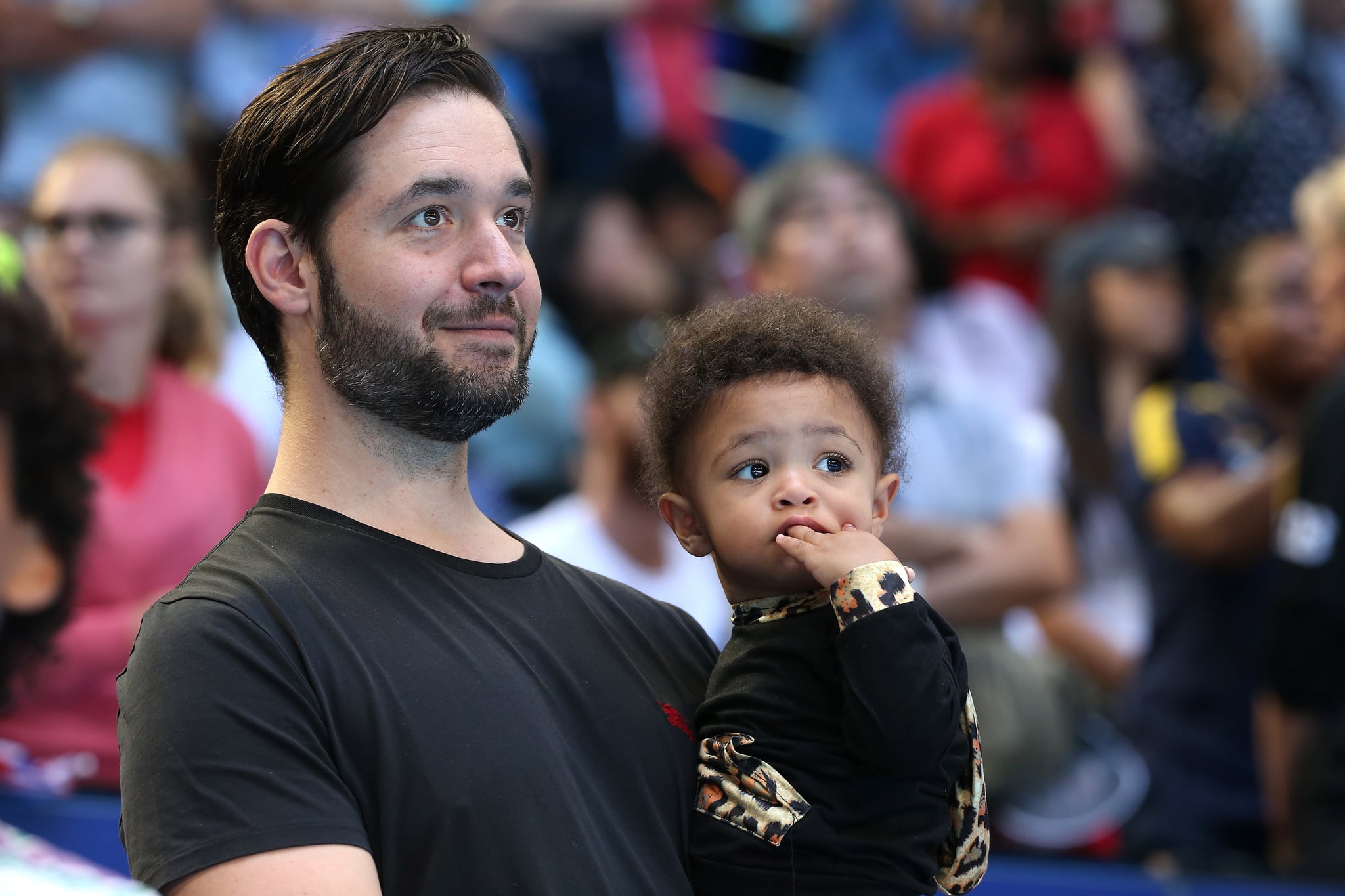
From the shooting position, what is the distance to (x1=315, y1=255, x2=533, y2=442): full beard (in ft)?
6.96

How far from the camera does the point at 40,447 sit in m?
3.47

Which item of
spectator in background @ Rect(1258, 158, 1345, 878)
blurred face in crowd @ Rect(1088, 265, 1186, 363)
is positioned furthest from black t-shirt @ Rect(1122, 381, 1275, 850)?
blurred face in crowd @ Rect(1088, 265, 1186, 363)

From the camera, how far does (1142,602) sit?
5.57 m

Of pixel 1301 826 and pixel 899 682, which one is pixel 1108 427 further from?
pixel 899 682

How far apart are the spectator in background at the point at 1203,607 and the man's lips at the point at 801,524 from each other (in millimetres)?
2494

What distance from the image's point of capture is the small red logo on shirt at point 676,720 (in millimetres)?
2240

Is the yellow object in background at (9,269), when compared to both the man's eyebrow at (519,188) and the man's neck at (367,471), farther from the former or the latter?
the man's eyebrow at (519,188)

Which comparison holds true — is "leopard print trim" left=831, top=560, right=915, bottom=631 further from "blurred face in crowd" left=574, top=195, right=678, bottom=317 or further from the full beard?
"blurred face in crowd" left=574, top=195, right=678, bottom=317

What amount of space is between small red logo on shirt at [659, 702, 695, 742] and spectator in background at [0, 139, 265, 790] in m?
1.99

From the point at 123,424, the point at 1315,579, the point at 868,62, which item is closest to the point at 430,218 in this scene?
the point at 123,424

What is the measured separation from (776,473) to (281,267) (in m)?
0.75

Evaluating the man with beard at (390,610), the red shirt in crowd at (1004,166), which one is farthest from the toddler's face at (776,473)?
the red shirt in crowd at (1004,166)

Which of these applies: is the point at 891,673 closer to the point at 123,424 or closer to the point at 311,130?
the point at 311,130

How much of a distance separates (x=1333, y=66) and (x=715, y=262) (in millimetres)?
3278
